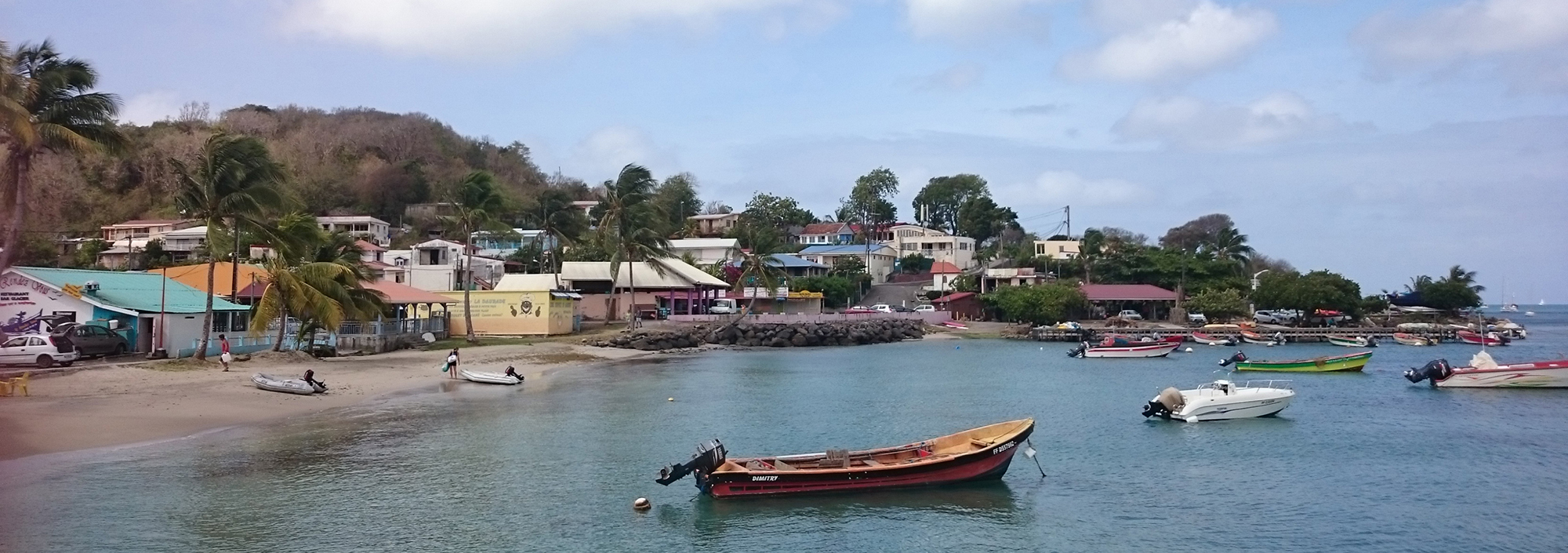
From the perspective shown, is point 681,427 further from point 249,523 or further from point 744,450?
point 249,523

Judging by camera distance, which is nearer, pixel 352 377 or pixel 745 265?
pixel 352 377

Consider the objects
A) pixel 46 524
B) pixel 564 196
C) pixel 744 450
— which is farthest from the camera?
pixel 564 196

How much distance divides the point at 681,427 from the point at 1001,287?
6436cm

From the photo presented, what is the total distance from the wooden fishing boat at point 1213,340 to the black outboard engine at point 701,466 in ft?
202

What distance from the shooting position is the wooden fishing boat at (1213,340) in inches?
2879

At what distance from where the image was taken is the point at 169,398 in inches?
1141

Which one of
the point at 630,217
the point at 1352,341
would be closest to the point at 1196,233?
the point at 1352,341

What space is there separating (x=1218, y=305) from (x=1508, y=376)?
152 ft

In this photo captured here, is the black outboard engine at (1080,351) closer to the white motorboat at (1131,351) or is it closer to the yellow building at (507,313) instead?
the white motorboat at (1131,351)

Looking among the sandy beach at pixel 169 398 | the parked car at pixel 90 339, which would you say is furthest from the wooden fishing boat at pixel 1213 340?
the parked car at pixel 90 339

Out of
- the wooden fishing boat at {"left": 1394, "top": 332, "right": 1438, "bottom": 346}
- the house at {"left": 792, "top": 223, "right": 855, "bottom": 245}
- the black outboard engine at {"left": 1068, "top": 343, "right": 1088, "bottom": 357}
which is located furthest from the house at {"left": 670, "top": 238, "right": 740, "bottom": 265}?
the wooden fishing boat at {"left": 1394, "top": 332, "right": 1438, "bottom": 346}

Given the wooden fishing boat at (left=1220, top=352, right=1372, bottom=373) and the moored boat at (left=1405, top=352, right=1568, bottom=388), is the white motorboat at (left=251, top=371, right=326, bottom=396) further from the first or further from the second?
the moored boat at (left=1405, top=352, right=1568, bottom=388)

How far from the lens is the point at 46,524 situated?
17109 millimetres

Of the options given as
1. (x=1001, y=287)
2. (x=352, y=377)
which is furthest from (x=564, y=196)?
(x=352, y=377)
